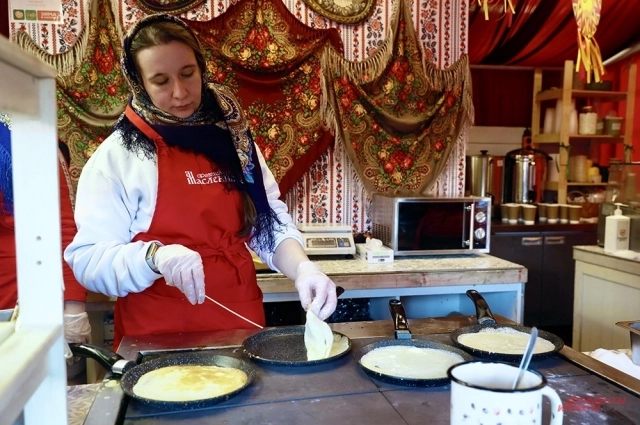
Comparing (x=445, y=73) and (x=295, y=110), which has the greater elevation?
(x=445, y=73)

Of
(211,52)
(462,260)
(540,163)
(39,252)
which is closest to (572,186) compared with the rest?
(540,163)

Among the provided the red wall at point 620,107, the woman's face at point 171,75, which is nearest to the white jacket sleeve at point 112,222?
the woman's face at point 171,75

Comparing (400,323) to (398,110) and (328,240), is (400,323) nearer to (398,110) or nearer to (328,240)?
(328,240)

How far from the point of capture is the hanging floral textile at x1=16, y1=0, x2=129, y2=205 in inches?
104

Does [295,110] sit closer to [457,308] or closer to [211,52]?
[211,52]

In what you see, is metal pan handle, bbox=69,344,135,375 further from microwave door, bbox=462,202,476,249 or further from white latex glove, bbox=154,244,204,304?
microwave door, bbox=462,202,476,249

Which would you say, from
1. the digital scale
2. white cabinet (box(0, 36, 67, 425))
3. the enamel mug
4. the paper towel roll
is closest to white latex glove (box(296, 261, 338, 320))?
the enamel mug

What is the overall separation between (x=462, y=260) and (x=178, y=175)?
172cm

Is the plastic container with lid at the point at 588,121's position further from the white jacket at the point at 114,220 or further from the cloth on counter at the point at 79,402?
the cloth on counter at the point at 79,402

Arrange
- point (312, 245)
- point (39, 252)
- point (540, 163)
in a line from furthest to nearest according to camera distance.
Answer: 1. point (540, 163)
2. point (312, 245)
3. point (39, 252)

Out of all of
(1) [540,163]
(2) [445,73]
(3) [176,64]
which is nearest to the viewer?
(3) [176,64]

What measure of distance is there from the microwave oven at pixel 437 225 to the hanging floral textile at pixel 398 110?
0.28 meters

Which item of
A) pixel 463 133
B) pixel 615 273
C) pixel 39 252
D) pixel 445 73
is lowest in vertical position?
pixel 615 273

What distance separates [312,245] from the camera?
108 inches
